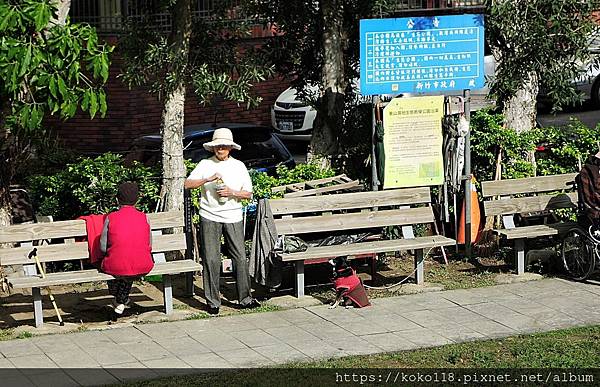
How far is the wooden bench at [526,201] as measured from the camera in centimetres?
1231

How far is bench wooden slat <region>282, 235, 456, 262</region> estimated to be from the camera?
37.0ft

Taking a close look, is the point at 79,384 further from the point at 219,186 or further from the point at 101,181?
the point at 101,181

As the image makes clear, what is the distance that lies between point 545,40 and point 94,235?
6165 mm

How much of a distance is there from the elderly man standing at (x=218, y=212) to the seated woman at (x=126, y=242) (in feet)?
2.22

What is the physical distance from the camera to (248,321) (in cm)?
1075

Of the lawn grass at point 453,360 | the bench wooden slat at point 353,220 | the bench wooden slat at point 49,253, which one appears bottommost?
the lawn grass at point 453,360

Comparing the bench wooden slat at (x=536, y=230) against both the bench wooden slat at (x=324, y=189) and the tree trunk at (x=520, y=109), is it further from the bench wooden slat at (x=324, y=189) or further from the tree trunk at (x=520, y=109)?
the tree trunk at (x=520, y=109)

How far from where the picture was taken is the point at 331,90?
1452 centimetres

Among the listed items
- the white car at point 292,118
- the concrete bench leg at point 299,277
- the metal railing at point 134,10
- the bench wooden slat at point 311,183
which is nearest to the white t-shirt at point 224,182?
the concrete bench leg at point 299,277

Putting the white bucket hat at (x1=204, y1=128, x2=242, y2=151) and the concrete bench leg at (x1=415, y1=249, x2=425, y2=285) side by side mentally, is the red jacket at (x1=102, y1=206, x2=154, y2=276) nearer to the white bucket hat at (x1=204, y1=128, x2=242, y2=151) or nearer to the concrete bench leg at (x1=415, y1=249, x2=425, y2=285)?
the white bucket hat at (x1=204, y1=128, x2=242, y2=151)

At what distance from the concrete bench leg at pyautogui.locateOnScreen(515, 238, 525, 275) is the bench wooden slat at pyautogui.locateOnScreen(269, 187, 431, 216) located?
110 cm

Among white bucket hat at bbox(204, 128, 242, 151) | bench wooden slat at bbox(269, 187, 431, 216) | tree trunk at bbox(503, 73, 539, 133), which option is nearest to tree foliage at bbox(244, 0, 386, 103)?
tree trunk at bbox(503, 73, 539, 133)

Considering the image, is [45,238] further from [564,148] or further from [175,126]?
[564,148]

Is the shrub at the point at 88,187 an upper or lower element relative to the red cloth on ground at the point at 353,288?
upper
